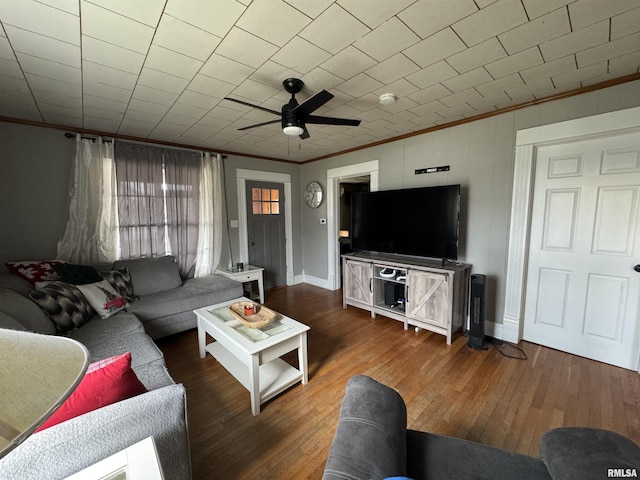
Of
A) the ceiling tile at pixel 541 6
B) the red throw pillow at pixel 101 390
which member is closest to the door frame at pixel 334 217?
the ceiling tile at pixel 541 6

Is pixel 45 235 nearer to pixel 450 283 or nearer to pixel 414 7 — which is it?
pixel 414 7

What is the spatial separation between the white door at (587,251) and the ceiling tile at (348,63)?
2.03 m

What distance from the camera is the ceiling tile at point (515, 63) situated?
1.78 metres

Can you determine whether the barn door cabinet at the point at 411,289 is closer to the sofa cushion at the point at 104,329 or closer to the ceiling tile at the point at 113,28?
the sofa cushion at the point at 104,329

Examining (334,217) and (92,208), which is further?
(334,217)

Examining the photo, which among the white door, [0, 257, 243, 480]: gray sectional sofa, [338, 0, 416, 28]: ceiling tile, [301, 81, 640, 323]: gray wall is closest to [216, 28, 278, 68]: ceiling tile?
[338, 0, 416, 28]: ceiling tile

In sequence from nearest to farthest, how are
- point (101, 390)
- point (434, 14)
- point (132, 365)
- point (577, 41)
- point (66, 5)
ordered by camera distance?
point (101, 390)
point (66, 5)
point (434, 14)
point (577, 41)
point (132, 365)

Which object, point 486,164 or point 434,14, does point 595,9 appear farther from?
point 486,164

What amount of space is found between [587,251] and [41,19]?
4242 millimetres

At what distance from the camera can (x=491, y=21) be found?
4.87 ft

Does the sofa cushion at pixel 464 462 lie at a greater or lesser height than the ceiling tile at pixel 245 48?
lesser

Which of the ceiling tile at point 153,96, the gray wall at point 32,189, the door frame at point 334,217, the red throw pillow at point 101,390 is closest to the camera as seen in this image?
the red throw pillow at point 101,390

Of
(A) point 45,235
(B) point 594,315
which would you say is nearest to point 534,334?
(B) point 594,315

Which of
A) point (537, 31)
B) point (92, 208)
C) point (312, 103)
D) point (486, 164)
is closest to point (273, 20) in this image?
point (312, 103)
